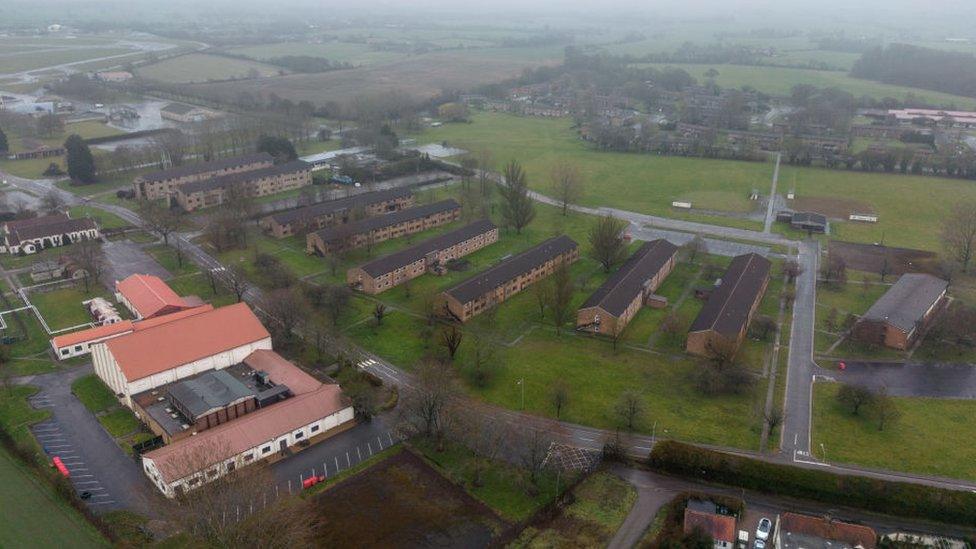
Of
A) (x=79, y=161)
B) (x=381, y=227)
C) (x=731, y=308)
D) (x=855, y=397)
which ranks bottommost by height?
(x=855, y=397)

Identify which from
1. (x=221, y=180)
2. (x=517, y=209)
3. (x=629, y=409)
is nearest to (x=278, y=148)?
(x=221, y=180)

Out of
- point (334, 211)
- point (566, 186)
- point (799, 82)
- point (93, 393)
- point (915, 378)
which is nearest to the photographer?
point (93, 393)

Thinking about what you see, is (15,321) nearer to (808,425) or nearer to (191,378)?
(191,378)

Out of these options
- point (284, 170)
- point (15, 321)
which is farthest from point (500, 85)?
point (15, 321)

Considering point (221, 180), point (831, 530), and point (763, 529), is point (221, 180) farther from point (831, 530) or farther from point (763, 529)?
point (831, 530)

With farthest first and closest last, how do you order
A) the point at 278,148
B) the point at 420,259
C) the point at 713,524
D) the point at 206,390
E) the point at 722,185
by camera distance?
1. the point at 278,148
2. the point at 722,185
3. the point at 420,259
4. the point at 206,390
5. the point at 713,524

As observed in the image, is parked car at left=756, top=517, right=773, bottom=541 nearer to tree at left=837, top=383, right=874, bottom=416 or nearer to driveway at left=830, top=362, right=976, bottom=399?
tree at left=837, top=383, right=874, bottom=416

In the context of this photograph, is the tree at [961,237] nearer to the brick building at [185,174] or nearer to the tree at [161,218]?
the tree at [161,218]

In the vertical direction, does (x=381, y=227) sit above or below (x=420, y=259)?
above
